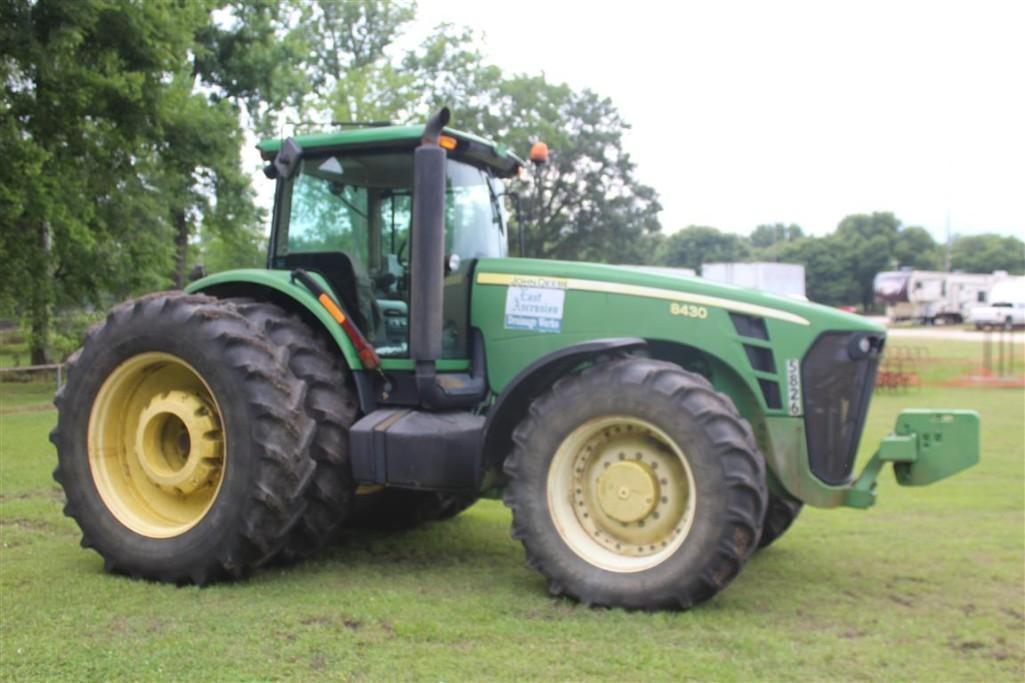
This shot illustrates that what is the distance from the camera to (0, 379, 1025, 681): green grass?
13.3ft

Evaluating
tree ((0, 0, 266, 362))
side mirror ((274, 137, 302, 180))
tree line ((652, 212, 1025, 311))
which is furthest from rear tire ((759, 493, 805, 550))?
tree line ((652, 212, 1025, 311))

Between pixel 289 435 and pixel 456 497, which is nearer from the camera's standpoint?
pixel 289 435

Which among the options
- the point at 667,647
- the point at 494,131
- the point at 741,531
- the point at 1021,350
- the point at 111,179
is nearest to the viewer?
the point at 667,647

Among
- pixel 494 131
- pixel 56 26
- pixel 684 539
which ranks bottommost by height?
pixel 684 539

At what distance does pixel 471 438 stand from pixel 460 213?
1.51 m

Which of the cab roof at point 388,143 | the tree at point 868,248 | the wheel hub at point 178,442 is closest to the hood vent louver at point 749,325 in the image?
the cab roof at point 388,143

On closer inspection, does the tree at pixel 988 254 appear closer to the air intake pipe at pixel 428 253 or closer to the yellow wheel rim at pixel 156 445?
the air intake pipe at pixel 428 253

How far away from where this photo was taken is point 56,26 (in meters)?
12.4

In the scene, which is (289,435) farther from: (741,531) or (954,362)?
(954,362)

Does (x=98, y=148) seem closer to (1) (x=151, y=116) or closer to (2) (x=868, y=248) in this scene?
(1) (x=151, y=116)

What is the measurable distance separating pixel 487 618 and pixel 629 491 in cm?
98

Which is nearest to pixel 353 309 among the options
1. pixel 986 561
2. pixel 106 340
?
pixel 106 340

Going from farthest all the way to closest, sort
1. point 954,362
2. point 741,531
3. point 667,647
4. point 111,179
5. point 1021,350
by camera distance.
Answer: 1. point 1021,350
2. point 954,362
3. point 111,179
4. point 741,531
5. point 667,647

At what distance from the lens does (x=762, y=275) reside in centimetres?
2291
